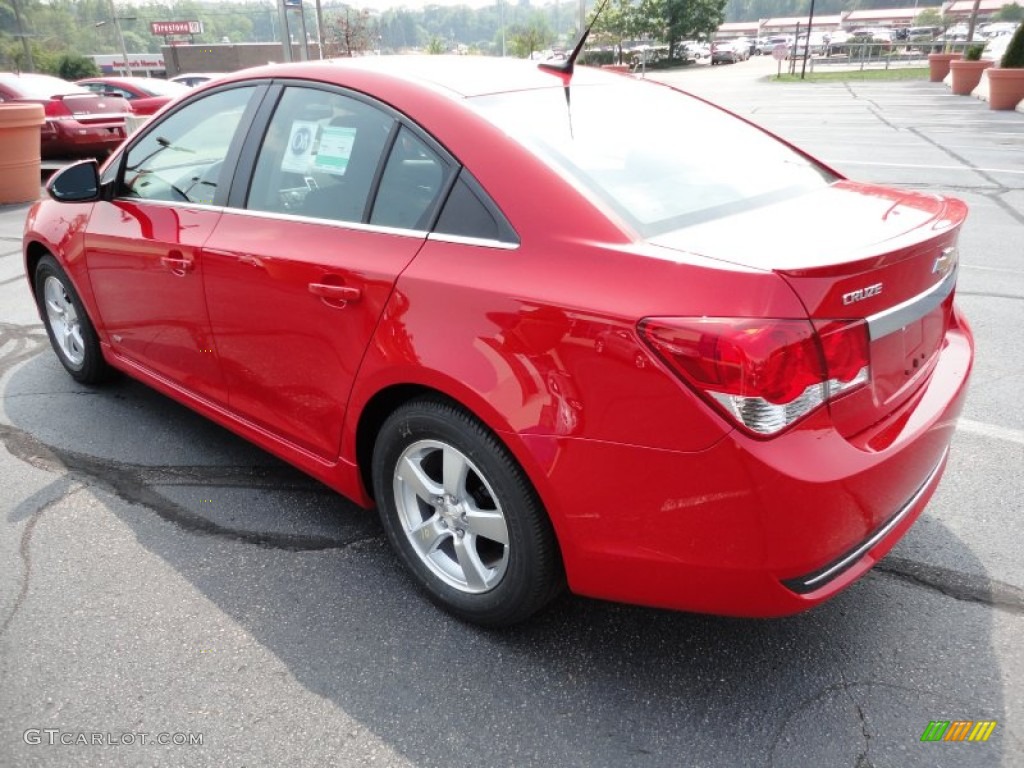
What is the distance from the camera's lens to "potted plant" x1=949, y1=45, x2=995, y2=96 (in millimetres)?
23078

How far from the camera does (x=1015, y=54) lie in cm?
1920

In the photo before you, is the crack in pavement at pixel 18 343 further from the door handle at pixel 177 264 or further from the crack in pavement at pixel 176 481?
the door handle at pixel 177 264

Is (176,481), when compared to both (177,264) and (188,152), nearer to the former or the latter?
(177,264)

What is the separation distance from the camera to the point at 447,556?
261 centimetres

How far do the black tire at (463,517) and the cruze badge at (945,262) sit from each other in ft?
4.13

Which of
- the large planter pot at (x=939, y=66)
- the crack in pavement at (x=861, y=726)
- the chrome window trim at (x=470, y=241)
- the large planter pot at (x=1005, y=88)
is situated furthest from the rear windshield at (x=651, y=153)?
the large planter pot at (x=939, y=66)

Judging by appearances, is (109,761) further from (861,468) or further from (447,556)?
(861,468)

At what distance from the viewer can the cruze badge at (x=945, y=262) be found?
221cm

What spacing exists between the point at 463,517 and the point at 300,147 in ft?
4.77

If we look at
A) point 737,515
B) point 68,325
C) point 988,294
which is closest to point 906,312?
point 737,515

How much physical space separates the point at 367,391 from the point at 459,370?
447 millimetres

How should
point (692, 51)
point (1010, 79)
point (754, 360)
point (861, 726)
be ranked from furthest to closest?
1. point (692, 51)
2. point (1010, 79)
3. point (861, 726)
4. point (754, 360)

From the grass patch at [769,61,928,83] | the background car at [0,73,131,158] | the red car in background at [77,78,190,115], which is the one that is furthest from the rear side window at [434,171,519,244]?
the grass patch at [769,61,928,83]

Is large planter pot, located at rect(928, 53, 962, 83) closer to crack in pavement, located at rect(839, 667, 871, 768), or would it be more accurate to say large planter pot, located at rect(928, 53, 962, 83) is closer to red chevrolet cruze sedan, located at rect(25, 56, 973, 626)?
red chevrolet cruze sedan, located at rect(25, 56, 973, 626)
